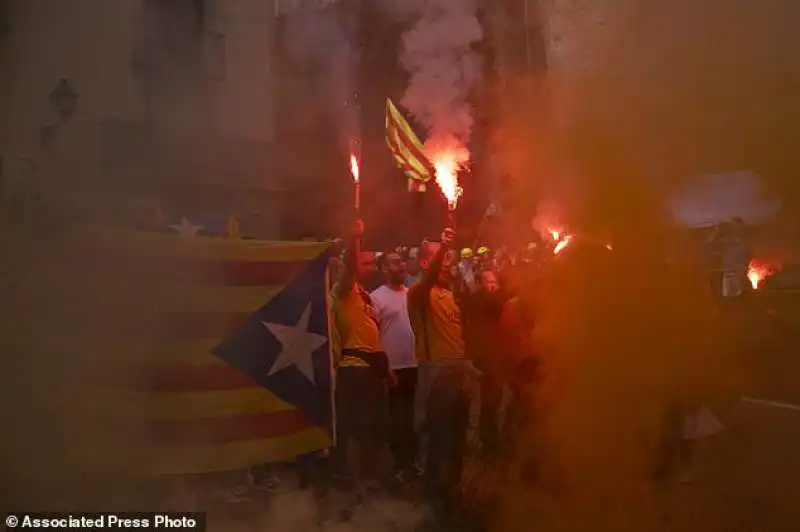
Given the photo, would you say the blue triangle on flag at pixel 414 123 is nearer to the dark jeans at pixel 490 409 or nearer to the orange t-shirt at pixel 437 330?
the orange t-shirt at pixel 437 330

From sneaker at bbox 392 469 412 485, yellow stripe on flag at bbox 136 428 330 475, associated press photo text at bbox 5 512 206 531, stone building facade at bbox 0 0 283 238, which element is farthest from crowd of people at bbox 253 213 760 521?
associated press photo text at bbox 5 512 206 531

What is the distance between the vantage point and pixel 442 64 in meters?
3.15

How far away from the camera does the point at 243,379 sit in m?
2.66

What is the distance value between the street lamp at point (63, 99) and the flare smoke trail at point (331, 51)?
87 cm

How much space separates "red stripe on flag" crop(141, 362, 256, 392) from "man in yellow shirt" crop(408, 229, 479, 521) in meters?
0.80

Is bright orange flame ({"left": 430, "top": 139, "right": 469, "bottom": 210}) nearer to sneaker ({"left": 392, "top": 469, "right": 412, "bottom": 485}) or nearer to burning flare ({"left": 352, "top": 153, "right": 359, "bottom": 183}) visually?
burning flare ({"left": 352, "top": 153, "right": 359, "bottom": 183})

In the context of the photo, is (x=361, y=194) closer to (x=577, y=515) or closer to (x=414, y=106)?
(x=414, y=106)

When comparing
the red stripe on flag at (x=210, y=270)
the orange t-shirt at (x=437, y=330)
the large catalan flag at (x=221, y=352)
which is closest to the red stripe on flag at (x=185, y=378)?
the large catalan flag at (x=221, y=352)

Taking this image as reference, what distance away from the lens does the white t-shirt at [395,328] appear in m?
3.03

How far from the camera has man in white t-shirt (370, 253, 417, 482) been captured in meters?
2.94

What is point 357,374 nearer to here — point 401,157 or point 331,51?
point 401,157

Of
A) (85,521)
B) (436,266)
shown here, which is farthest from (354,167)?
(85,521)

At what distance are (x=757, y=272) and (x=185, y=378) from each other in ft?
7.51

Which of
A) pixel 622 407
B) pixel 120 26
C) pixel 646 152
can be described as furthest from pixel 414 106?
pixel 622 407
